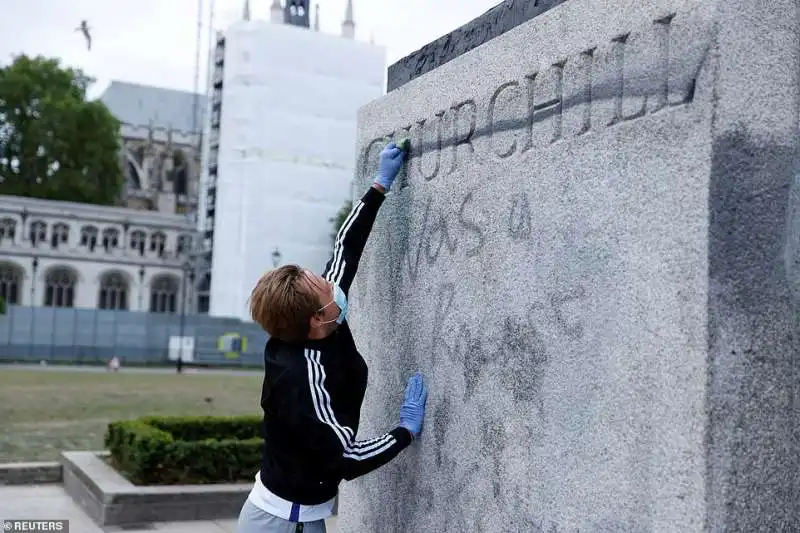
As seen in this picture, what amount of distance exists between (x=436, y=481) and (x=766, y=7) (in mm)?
1998

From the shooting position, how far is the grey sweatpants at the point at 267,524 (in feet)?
9.45

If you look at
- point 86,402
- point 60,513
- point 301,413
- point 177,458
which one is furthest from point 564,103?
point 86,402

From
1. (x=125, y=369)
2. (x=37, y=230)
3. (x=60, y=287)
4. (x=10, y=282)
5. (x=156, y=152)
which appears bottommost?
(x=125, y=369)

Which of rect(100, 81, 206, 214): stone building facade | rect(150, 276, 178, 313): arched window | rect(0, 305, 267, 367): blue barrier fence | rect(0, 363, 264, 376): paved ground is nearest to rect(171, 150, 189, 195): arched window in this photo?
rect(100, 81, 206, 214): stone building facade

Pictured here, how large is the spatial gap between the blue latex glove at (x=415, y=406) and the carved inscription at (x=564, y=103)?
0.82m

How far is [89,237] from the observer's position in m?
Answer: 56.9

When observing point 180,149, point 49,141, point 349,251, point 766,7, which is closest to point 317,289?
point 349,251

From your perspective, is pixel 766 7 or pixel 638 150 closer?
pixel 766 7

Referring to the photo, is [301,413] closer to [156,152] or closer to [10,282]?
[10,282]

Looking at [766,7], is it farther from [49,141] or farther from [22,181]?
[22,181]

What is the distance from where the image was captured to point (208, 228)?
52688 mm

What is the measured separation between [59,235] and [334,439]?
57.1m

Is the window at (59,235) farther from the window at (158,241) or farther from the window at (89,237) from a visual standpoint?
the window at (158,241)

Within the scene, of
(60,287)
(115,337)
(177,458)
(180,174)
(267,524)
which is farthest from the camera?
(180,174)
